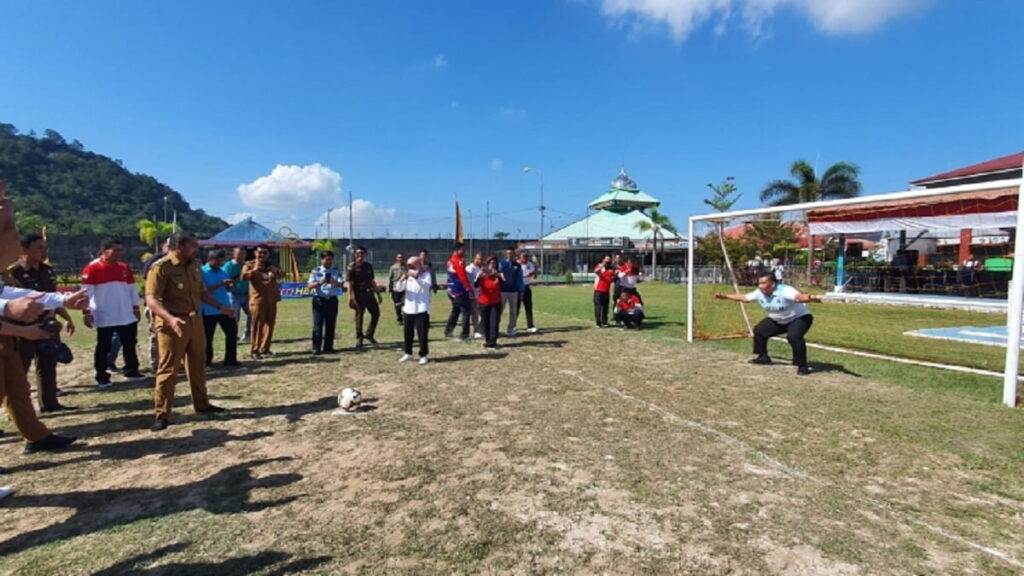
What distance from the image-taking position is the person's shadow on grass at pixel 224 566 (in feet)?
9.23

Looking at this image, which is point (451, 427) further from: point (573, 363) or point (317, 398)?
point (573, 363)

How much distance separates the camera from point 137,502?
145 inches

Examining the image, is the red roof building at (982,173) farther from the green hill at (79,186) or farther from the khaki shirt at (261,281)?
the green hill at (79,186)

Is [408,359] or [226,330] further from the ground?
[226,330]

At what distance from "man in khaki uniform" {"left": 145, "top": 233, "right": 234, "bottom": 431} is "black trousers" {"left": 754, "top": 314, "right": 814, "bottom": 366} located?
7622mm

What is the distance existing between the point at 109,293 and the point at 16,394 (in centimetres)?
296

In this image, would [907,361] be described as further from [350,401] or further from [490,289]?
[350,401]

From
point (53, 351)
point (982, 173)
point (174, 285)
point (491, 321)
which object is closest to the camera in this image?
point (174, 285)

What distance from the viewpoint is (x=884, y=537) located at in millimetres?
3172

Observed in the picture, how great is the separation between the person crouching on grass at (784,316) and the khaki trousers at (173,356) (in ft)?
24.1

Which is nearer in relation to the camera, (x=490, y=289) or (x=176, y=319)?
(x=176, y=319)

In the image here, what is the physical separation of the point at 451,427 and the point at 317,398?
2078 mm

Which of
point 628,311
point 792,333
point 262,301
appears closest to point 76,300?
point 262,301

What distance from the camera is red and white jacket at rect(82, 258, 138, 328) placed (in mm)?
6930
